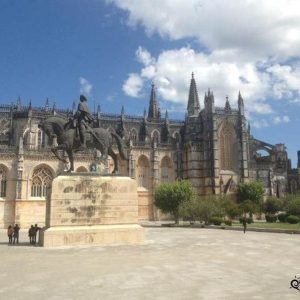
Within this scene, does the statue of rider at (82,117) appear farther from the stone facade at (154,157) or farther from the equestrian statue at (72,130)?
the stone facade at (154,157)

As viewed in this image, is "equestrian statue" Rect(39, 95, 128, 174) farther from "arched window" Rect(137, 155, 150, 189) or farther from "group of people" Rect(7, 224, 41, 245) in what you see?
"arched window" Rect(137, 155, 150, 189)

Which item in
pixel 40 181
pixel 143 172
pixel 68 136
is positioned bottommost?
pixel 40 181

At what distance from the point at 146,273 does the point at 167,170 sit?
164 feet

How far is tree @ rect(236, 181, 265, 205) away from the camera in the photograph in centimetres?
5506

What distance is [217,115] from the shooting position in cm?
6188

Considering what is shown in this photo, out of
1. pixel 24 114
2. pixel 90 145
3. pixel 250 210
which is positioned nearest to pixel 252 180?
pixel 250 210

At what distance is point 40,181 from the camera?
47938 mm

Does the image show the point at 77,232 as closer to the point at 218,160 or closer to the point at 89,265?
the point at 89,265

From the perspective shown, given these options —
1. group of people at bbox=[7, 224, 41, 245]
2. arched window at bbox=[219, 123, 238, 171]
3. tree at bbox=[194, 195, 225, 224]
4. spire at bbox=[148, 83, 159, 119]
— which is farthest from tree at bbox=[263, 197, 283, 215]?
group of people at bbox=[7, 224, 41, 245]

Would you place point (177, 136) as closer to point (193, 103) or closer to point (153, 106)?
point (193, 103)

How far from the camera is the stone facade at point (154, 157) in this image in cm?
4662

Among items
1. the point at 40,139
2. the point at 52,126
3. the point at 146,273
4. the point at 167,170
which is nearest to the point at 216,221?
the point at 52,126

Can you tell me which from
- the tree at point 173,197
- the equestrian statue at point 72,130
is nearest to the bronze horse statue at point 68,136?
the equestrian statue at point 72,130

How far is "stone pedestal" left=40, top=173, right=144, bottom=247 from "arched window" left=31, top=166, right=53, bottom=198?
100 feet
